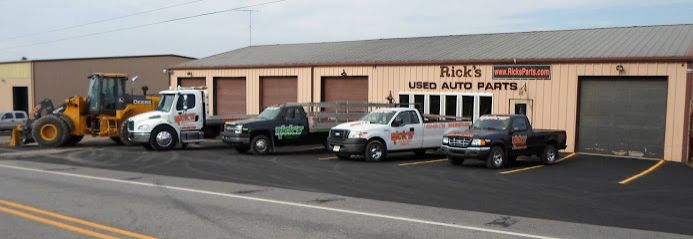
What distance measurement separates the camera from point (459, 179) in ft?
50.0

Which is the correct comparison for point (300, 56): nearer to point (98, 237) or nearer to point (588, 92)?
point (588, 92)

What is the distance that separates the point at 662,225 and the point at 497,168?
809 cm

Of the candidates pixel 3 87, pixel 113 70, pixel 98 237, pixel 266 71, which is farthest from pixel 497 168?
pixel 3 87

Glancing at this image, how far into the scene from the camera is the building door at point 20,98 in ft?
162

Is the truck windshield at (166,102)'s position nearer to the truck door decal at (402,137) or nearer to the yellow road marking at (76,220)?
the truck door decal at (402,137)

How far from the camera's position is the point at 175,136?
23594mm

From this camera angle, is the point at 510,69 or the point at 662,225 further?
the point at 510,69

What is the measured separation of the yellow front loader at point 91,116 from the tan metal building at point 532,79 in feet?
26.9

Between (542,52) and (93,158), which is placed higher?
(542,52)

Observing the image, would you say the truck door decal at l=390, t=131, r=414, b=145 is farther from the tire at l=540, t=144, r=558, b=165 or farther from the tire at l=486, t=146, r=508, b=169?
the tire at l=540, t=144, r=558, b=165

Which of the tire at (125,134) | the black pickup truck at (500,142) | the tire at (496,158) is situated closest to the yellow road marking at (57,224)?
the black pickup truck at (500,142)

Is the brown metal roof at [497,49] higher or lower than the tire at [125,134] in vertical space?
higher

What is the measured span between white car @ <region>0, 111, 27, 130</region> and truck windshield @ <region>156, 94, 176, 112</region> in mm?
20871

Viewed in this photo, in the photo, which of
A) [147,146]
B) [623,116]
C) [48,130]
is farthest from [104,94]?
[623,116]
